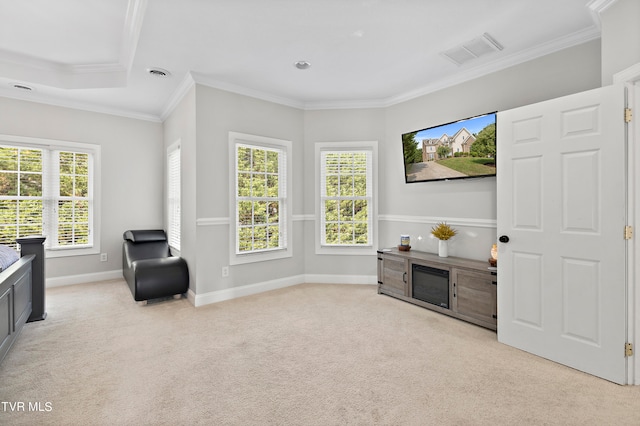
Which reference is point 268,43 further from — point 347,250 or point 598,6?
point 347,250

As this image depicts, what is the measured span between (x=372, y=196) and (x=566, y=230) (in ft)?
8.55

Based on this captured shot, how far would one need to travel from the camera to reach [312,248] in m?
4.89

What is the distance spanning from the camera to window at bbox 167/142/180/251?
4.70m

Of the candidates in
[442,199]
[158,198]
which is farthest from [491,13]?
[158,198]

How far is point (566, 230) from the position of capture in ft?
8.03

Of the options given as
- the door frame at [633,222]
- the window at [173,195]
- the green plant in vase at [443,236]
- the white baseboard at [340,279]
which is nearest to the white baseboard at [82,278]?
the window at [173,195]

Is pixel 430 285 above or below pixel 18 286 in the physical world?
below

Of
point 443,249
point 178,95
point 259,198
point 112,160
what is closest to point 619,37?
point 443,249

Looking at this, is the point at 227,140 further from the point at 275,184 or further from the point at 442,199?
the point at 442,199

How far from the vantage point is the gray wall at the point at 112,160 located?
453 centimetres

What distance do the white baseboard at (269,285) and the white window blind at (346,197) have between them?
50 cm

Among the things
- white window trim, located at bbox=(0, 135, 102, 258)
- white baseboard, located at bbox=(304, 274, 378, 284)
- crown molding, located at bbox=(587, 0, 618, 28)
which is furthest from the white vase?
white window trim, located at bbox=(0, 135, 102, 258)

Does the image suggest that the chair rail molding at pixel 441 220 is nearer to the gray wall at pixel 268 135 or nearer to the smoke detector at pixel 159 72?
the gray wall at pixel 268 135

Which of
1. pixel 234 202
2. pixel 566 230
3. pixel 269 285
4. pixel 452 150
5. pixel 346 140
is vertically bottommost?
Result: pixel 269 285
